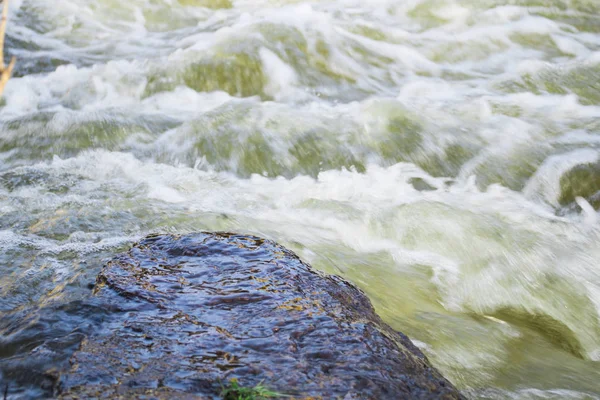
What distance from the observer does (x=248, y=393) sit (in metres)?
1.87

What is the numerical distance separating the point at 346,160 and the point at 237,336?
436 centimetres

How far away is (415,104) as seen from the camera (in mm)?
7578

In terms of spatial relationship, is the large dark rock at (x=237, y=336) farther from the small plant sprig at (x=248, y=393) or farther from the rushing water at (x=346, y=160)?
the rushing water at (x=346, y=160)

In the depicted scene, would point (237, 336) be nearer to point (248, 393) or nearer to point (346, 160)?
point (248, 393)

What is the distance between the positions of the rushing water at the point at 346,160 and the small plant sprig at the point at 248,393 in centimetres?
65

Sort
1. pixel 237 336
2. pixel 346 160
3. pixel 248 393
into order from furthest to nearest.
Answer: pixel 346 160
pixel 237 336
pixel 248 393

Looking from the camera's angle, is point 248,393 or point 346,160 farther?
point 346,160

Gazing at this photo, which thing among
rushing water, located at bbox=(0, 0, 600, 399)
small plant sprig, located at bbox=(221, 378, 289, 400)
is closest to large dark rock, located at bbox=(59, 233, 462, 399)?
small plant sprig, located at bbox=(221, 378, 289, 400)

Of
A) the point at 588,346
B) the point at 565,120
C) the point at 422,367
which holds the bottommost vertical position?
the point at 588,346

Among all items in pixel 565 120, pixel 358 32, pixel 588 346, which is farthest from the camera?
pixel 358 32

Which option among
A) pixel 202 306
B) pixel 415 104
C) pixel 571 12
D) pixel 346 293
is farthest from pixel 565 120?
pixel 202 306

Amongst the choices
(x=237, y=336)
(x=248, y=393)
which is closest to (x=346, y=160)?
(x=237, y=336)

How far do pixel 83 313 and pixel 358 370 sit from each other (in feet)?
3.63

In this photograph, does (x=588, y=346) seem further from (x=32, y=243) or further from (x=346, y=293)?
(x=32, y=243)
